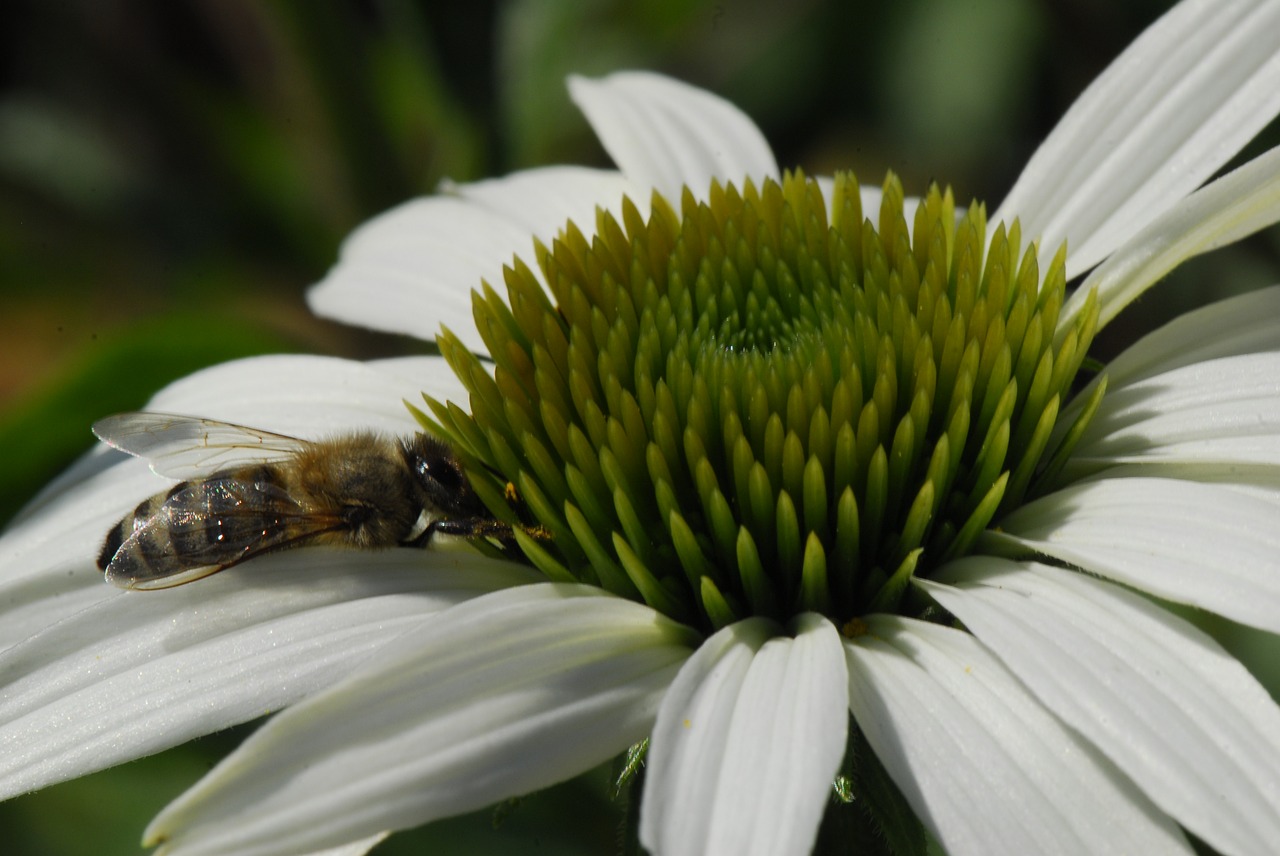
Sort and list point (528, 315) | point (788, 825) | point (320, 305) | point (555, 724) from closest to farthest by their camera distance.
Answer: point (788, 825)
point (555, 724)
point (528, 315)
point (320, 305)

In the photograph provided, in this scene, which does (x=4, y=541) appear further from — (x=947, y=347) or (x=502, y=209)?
(x=947, y=347)

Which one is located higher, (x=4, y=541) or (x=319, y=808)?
(x=4, y=541)

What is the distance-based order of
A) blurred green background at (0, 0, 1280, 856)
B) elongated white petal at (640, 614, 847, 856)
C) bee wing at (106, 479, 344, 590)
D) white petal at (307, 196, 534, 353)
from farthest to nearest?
blurred green background at (0, 0, 1280, 856)
white petal at (307, 196, 534, 353)
bee wing at (106, 479, 344, 590)
elongated white petal at (640, 614, 847, 856)

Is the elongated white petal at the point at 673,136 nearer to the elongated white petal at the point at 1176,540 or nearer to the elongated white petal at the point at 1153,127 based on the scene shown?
the elongated white petal at the point at 1153,127

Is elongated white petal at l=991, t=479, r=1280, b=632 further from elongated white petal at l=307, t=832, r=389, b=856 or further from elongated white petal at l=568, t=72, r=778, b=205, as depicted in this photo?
elongated white petal at l=568, t=72, r=778, b=205

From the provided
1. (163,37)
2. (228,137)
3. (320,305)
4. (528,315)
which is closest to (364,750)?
(528,315)

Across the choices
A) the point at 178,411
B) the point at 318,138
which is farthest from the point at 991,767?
the point at 318,138

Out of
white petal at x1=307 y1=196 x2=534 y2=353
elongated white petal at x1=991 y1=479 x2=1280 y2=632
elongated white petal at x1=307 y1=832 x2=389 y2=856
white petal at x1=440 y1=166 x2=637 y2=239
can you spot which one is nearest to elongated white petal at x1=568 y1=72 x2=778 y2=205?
white petal at x1=440 y1=166 x2=637 y2=239
